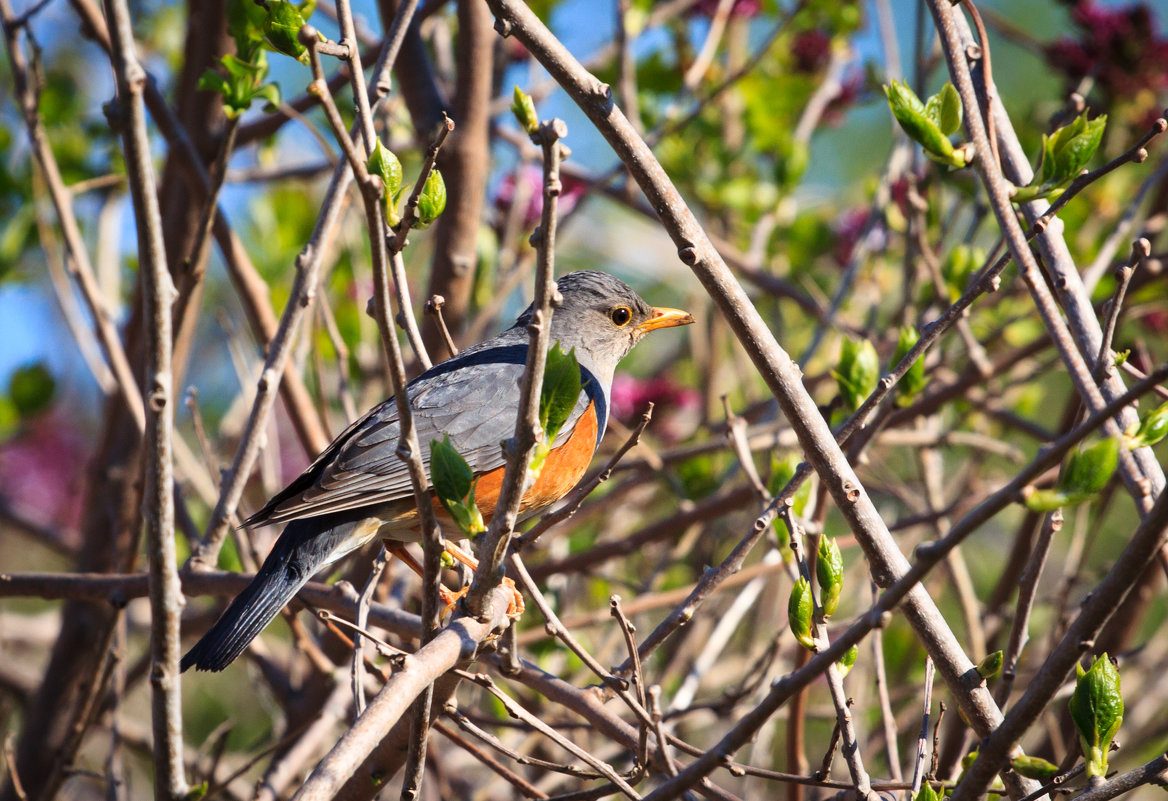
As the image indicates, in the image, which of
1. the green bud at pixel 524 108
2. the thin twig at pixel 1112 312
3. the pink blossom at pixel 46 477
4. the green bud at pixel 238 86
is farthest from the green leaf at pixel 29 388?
the thin twig at pixel 1112 312

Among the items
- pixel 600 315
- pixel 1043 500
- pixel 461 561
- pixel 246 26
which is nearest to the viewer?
pixel 1043 500

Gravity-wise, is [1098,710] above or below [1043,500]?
below

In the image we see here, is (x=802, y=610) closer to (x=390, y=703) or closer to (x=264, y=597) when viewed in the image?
(x=390, y=703)

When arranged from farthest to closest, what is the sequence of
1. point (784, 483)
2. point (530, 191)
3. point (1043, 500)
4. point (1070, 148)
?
point (530, 191)
point (784, 483)
point (1070, 148)
point (1043, 500)

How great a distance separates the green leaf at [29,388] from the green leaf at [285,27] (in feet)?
13.1

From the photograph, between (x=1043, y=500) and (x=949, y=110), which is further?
(x=949, y=110)

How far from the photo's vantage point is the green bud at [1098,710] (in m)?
2.23

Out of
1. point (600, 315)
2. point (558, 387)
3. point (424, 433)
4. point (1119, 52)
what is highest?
point (1119, 52)

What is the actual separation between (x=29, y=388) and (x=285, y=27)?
408 cm

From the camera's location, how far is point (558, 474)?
13.1 ft

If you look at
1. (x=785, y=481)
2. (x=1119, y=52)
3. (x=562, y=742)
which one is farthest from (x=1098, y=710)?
(x=1119, y=52)

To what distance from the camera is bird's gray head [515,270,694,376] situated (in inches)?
196

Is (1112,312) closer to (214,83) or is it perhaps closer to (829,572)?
(829,572)

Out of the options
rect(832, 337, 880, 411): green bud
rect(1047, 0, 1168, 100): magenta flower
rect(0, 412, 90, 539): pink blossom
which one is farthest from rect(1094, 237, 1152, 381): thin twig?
rect(0, 412, 90, 539): pink blossom
